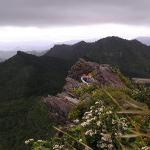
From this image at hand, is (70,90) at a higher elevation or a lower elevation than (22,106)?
higher

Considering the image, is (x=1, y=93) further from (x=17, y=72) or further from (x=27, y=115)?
(x=27, y=115)

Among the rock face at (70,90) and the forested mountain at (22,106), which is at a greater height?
the rock face at (70,90)

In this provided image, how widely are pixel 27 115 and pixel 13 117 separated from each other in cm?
1181

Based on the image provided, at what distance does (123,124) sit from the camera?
43.5ft

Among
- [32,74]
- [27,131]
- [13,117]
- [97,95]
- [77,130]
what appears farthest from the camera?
[32,74]

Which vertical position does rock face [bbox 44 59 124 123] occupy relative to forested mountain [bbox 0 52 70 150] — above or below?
above

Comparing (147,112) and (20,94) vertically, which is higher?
(147,112)

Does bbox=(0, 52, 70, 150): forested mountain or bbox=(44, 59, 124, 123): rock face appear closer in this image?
bbox=(44, 59, 124, 123): rock face

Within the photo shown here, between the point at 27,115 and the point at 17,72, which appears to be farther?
the point at 17,72

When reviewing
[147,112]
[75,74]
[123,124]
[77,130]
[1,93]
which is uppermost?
[147,112]

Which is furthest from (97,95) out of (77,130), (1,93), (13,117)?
(1,93)

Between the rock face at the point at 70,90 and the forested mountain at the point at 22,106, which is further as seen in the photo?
the forested mountain at the point at 22,106

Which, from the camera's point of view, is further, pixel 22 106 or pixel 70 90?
pixel 22 106

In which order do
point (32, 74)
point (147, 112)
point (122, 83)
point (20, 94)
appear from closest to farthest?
point (147, 112)
point (122, 83)
point (20, 94)
point (32, 74)
